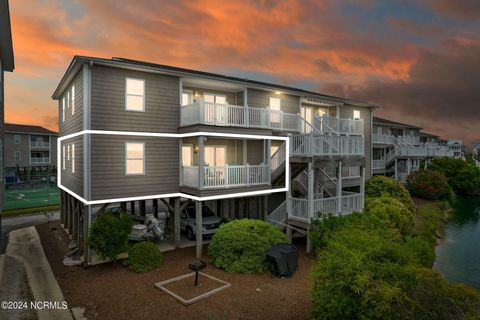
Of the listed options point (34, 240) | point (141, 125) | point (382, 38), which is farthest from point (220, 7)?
point (34, 240)

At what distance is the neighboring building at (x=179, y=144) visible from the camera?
46.5ft

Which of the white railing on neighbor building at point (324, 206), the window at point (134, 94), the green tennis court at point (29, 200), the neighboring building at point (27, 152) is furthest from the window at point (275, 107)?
the neighboring building at point (27, 152)

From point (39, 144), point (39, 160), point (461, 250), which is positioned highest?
point (39, 144)

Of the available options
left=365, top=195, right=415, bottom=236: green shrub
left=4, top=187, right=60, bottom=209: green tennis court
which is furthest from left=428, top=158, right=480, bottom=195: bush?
left=4, top=187, right=60, bottom=209: green tennis court

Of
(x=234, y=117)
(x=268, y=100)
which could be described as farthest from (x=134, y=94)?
(x=268, y=100)

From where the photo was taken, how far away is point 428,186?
112ft

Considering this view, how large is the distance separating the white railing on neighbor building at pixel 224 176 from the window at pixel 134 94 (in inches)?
158

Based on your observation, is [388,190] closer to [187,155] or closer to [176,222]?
[187,155]

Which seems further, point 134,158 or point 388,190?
point 388,190

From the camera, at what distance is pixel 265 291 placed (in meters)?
11.1

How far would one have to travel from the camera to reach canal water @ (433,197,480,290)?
1580cm

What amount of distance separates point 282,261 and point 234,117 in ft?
27.2

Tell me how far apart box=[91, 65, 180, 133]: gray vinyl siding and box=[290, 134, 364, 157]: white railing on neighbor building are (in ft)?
22.9

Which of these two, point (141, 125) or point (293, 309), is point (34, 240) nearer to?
point (141, 125)
